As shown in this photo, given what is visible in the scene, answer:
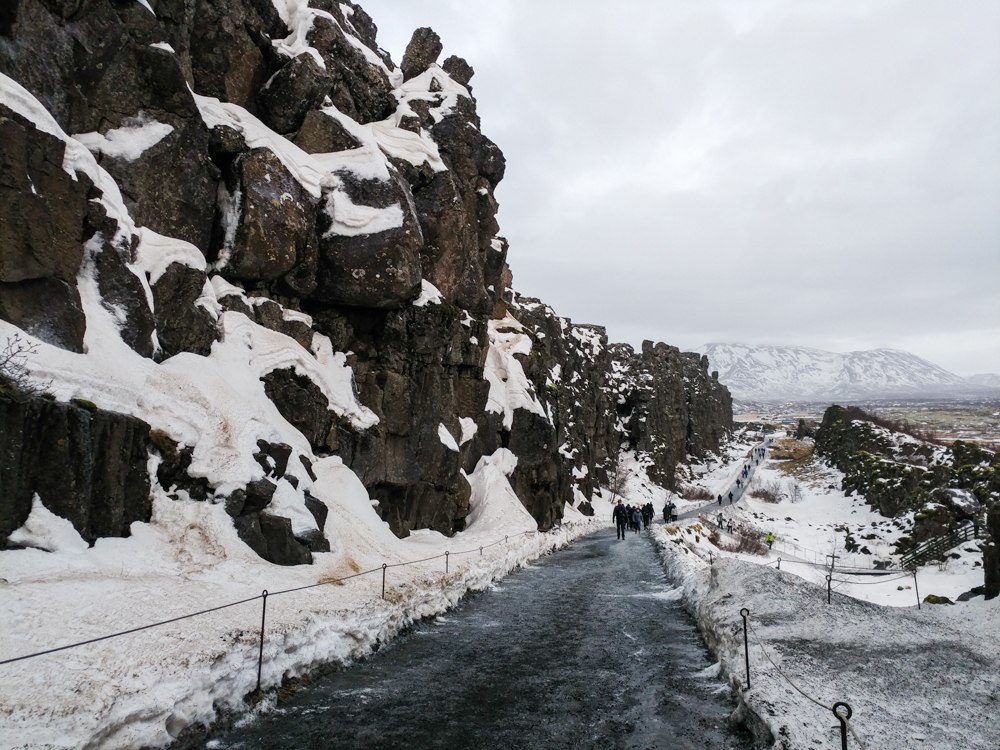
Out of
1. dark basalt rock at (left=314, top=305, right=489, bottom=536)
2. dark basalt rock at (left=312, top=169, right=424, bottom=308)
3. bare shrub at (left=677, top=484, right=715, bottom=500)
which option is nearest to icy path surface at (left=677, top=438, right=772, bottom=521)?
bare shrub at (left=677, top=484, right=715, bottom=500)

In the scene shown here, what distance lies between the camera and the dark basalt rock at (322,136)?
978 inches

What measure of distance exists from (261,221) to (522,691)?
17.4 metres

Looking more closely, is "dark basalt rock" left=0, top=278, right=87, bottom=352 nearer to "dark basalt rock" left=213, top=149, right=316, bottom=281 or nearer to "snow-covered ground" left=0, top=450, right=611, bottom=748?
"snow-covered ground" left=0, top=450, right=611, bottom=748

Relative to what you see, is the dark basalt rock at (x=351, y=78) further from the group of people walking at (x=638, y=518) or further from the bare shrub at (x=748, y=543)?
the bare shrub at (x=748, y=543)

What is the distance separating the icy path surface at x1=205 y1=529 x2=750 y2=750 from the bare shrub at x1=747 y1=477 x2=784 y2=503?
66551mm

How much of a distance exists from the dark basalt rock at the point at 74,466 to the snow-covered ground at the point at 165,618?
0.32 m

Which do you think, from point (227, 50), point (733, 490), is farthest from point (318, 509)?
point (733, 490)

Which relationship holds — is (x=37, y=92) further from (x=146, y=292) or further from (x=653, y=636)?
(x=653, y=636)

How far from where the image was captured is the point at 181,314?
16609 mm

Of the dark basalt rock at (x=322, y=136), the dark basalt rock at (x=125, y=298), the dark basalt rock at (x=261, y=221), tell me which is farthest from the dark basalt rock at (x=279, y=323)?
the dark basalt rock at (x=322, y=136)

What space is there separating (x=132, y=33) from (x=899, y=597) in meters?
32.7

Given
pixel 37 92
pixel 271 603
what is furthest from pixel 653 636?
pixel 37 92

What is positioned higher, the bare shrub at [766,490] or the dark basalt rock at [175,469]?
the dark basalt rock at [175,469]

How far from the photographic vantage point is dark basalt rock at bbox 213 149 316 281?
20.1 metres
